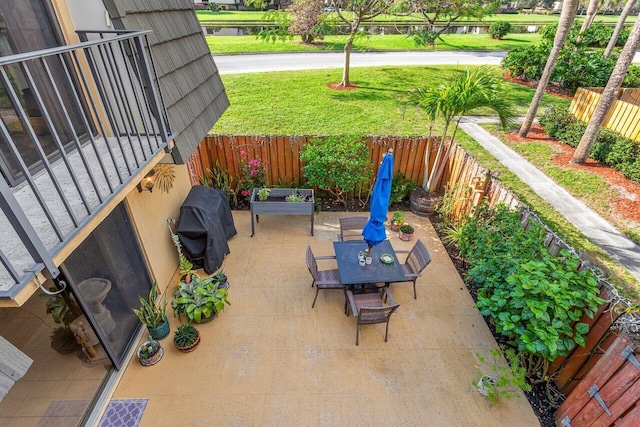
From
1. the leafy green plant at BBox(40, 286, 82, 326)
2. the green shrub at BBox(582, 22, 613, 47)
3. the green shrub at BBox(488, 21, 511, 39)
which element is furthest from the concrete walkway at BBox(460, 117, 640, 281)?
the green shrub at BBox(488, 21, 511, 39)

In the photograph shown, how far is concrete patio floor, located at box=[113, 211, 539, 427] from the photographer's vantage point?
418 centimetres

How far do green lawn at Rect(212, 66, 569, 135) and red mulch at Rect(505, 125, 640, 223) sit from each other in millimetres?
2352

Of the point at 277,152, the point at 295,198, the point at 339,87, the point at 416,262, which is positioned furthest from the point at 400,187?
the point at 339,87

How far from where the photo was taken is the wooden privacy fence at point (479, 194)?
3.53 m

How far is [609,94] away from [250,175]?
31.0ft

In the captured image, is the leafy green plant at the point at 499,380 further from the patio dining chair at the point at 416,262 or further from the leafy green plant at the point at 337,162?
the leafy green plant at the point at 337,162

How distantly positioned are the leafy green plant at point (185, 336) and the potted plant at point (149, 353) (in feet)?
0.81

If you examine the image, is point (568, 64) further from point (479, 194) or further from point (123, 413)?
point (123, 413)

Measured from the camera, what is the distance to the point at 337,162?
7.39 m

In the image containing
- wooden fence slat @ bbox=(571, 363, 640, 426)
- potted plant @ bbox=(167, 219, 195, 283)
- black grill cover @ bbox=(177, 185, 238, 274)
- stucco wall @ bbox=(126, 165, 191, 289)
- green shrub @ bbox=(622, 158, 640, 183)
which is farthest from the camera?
green shrub @ bbox=(622, 158, 640, 183)

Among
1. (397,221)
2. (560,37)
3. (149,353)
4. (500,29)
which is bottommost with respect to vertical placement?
(149,353)

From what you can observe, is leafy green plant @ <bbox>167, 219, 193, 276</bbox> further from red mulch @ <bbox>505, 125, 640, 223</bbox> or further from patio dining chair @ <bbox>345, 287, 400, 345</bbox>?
red mulch @ <bbox>505, 125, 640, 223</bbox>

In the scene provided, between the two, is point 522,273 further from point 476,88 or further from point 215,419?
point 215,419

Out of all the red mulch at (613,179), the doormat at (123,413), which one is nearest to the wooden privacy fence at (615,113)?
the red mulch at (613,179)
